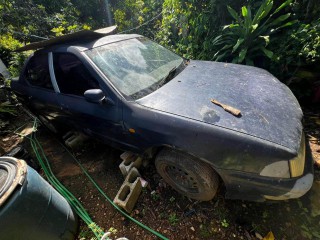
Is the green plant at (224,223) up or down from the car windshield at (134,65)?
down

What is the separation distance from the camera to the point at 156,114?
1.83m

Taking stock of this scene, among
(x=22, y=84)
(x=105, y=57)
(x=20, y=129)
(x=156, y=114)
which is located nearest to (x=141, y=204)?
(x=156, y=114)

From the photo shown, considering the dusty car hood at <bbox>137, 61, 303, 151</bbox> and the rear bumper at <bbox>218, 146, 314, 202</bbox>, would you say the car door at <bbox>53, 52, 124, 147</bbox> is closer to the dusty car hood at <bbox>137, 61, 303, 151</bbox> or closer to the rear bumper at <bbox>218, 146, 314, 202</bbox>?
the dusty car hood at <bbox>137, 61, 303, 151</bbox>

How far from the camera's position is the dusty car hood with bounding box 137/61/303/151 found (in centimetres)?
162

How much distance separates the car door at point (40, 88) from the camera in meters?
2.72

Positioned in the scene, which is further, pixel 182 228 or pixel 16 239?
pixel 182 228

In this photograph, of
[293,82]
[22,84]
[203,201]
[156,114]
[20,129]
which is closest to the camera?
[156,114]

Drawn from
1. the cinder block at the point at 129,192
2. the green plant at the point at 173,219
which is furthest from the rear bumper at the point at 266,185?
the cinder block at the point at 129,192

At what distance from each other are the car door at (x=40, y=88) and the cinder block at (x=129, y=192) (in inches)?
55.4

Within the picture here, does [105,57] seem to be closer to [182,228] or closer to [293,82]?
[182,228]

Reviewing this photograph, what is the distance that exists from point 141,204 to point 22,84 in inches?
106

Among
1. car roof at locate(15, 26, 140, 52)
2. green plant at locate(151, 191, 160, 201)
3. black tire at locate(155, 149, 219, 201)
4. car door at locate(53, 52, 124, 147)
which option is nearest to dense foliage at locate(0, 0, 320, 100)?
car roof at locate(15, 26, 140, 52)

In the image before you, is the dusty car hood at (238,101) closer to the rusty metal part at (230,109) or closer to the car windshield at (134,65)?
the rusty metal part at (230,109)

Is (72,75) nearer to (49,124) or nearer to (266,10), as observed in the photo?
(49,124)
